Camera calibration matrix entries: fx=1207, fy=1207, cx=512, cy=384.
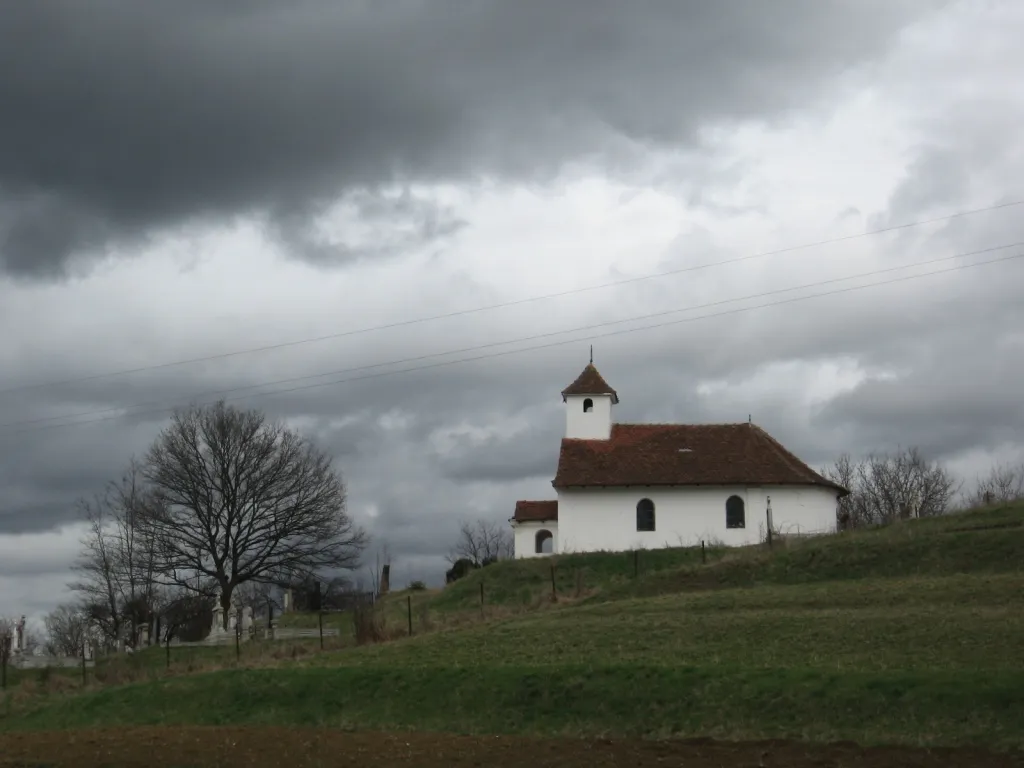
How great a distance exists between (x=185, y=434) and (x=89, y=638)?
11.0 metres

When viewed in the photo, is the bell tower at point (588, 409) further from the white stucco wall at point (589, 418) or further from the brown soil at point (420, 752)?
the brown soil at point (420, 752)

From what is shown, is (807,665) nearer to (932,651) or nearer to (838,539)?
(932,651)

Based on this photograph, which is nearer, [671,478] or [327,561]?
[671,478]

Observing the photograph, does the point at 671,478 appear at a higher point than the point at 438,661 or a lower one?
higher

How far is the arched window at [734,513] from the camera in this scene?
183ft

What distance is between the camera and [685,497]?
56250mm

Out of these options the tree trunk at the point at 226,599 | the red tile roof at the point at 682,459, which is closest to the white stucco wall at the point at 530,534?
the red tile roof at the point at 682,459

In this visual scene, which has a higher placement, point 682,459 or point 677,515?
point 682,459

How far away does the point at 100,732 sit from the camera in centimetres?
2416

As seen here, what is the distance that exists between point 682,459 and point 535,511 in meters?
7.76

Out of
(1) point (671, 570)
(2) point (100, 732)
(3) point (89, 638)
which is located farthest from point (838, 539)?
(3) point (89, 638)

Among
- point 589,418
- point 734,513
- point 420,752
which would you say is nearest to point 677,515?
point 734,513

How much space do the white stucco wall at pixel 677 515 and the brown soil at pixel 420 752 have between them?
3381 centimetres

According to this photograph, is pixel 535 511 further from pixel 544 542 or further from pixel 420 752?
pixel 420 752
